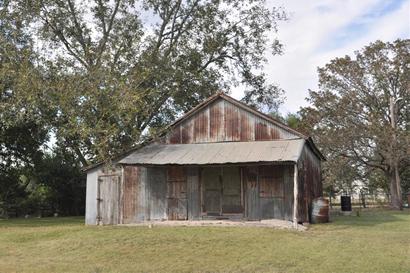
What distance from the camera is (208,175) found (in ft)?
64.5

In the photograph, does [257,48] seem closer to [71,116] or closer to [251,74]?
[251,74]

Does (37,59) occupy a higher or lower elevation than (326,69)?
lower

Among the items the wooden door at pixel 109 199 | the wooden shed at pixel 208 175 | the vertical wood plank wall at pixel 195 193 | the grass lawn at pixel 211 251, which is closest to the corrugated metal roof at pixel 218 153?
the wooden shed at pixel 208 175

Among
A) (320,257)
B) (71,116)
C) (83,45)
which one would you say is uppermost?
(83,45)

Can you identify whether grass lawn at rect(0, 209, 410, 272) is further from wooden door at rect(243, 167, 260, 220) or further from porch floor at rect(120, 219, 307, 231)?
wooden door at rect(243, 167, 260, 220)

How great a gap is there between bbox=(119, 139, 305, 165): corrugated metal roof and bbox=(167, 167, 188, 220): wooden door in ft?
3.38

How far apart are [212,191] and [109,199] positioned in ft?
16.1

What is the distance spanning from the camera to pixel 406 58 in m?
35.3

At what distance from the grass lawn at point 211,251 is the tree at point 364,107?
68.5ft

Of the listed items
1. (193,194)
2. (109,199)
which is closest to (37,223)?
(109,199)

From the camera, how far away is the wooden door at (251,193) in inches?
733

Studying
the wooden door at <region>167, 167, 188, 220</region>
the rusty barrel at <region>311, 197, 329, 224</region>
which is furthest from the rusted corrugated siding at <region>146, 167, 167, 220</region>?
the rusty barrel at <region>311, 197, 329, 224</region>

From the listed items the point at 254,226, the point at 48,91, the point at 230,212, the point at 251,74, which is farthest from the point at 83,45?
the point at 254,226

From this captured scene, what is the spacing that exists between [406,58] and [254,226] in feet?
84.3
